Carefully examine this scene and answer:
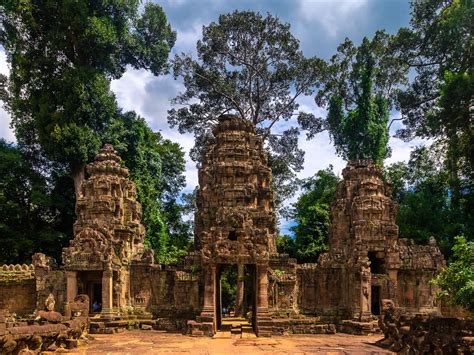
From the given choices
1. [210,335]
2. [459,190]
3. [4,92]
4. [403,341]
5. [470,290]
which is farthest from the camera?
[4,92]

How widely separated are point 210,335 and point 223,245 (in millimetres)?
3266

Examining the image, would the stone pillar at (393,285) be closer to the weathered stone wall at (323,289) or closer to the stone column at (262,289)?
the weathered stone wall at (323,289)

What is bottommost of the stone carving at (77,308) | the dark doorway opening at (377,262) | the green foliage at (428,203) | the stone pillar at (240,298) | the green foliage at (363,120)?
the stone pillar at (240,298)

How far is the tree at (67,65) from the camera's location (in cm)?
2853

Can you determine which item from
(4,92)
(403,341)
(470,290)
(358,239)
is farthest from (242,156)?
(4,92)

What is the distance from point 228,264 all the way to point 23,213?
17674 millimetres

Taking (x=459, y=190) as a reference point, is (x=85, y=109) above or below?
above

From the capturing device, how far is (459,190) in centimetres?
3072

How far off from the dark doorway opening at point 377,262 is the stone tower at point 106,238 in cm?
1136

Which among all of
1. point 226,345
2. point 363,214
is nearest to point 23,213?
point 226,345

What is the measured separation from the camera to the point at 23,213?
101ft

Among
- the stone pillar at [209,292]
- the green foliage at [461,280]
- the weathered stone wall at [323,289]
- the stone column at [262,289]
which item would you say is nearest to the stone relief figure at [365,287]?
the weathered stone wall at [323,289]

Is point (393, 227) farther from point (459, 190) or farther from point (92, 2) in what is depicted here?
point (92, 2)

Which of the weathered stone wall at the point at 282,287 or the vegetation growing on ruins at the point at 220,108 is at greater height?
the vegetation growing on ruins at the point at 220,108
